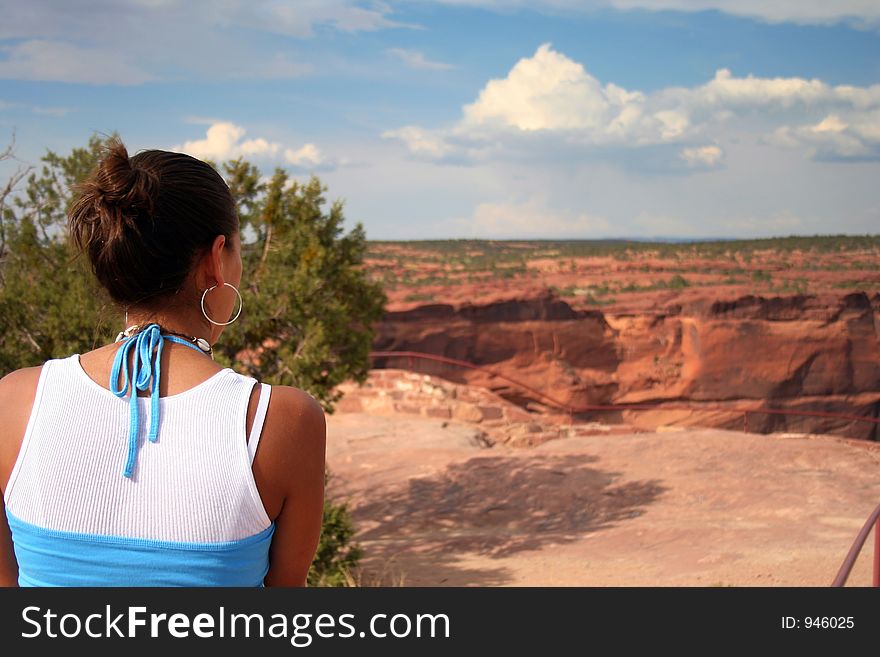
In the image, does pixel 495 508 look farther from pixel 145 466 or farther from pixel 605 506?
pixel 145 466

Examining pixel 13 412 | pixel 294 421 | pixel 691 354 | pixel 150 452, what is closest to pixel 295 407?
pixel 294 421

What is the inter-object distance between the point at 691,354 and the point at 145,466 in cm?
2415

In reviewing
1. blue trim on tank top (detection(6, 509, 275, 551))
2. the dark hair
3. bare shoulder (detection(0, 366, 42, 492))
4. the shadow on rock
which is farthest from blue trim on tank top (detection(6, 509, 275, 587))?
the shadow on rock

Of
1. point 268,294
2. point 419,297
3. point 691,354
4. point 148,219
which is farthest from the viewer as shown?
point 419,297

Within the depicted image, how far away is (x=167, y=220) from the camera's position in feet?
4.67

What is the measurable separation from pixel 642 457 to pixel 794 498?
266 centimetres

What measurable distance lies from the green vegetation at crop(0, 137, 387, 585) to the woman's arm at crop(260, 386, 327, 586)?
5.36 m

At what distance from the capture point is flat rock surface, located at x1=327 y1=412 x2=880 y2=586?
848 cm

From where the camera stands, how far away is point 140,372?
1345mm

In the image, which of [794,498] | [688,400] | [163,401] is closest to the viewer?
[163,401]
